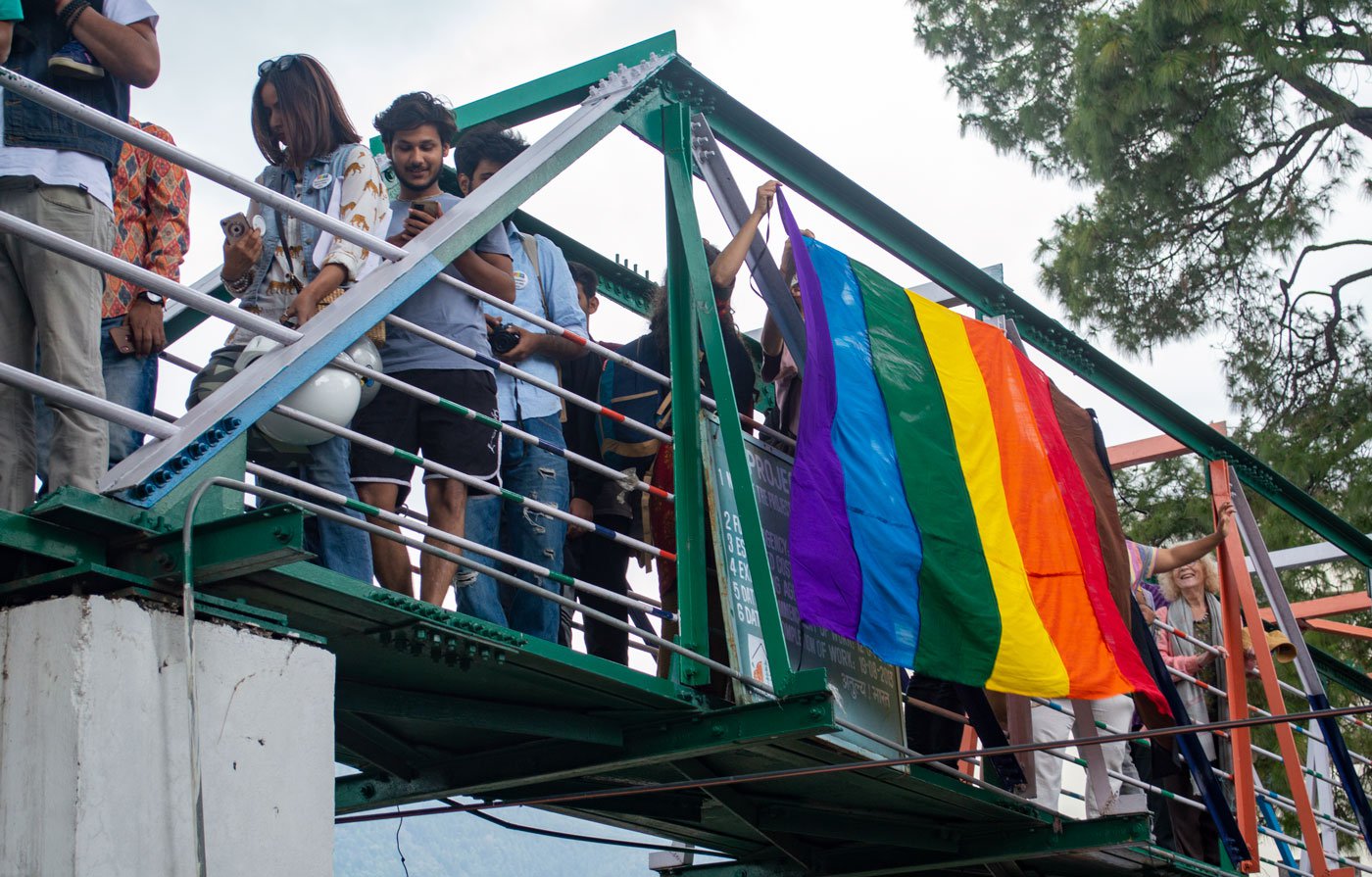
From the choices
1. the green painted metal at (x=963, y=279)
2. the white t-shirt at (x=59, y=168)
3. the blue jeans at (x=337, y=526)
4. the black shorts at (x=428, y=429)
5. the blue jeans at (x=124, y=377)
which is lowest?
the blue jeans at (x=337, y=526)

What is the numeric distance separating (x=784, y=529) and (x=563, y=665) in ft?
4.72

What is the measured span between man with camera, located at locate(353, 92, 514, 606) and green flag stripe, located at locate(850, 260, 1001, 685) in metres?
1.51

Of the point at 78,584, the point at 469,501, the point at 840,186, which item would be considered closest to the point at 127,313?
the point at 469,501

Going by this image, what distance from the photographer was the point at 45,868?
3318 mm

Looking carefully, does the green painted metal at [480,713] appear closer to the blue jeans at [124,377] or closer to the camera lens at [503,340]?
the blue jeans at [124,377]

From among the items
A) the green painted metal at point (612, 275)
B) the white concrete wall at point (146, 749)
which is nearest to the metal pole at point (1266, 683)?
the green painted metal at point (612, 275)

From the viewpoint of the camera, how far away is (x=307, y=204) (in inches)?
211

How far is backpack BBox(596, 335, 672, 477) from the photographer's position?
21.5 feet

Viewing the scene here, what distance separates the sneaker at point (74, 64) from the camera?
4.53m

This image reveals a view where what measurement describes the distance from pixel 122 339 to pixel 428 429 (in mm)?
990

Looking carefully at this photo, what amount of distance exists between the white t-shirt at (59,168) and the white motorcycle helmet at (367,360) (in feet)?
2.66

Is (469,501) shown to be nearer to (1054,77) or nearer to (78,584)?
(78,584)

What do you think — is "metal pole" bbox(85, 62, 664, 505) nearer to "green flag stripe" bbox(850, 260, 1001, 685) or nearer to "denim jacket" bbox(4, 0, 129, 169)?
"denim jacket" bbox(4, 0, 129, 169)

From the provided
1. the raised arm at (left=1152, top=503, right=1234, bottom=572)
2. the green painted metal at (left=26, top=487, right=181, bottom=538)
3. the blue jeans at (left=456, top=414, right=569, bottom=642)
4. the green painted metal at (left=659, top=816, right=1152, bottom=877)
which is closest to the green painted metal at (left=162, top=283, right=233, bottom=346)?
the blue jeans at (left=456, top=414, right=569, bottom=642)
